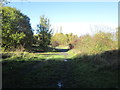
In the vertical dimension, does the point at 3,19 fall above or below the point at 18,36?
above

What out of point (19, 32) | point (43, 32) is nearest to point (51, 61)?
point (19, 32)

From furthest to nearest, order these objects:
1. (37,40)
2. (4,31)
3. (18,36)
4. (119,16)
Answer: (37,40)
(18,36)
(4,31)
(119,16)

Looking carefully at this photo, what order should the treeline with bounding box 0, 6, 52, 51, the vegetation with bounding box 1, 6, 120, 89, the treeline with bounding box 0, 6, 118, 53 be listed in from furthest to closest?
1. the treeline with bounding box 0, 6, 52, 51
2. the treeline with bounding box 0, 6, 118, 53
3. the vegetation with bounding box 1, 6, 120, 89

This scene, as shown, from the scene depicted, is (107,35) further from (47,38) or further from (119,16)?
(47,38)

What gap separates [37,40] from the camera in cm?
2598

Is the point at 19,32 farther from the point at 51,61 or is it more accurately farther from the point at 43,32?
the point at 51,61

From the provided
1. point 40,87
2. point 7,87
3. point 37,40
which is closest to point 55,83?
point 40,87

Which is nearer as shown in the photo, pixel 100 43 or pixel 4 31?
pixel 100 43

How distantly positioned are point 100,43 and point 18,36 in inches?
490

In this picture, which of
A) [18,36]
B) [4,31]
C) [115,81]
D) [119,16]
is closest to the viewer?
[115,81]

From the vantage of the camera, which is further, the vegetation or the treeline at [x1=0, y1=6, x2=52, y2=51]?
the treeline at [x1=0, y1=6, x2=52, y2=51]

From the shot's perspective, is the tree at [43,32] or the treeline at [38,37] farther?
the tree at [43,32]

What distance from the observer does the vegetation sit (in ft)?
16.7

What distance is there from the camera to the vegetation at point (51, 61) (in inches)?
201
